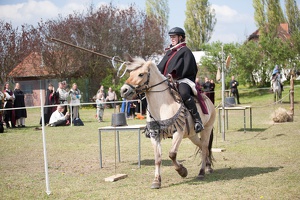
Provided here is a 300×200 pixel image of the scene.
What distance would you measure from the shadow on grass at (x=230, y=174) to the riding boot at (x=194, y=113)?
0.94m

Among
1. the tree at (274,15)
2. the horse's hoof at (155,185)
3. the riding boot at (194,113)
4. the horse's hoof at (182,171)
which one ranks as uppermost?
the tree at (274,15)

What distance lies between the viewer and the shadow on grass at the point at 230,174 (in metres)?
7.51

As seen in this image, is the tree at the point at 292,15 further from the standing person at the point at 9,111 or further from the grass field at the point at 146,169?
the standing person at the point at 9,111

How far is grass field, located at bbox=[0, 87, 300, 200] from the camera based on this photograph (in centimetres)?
658

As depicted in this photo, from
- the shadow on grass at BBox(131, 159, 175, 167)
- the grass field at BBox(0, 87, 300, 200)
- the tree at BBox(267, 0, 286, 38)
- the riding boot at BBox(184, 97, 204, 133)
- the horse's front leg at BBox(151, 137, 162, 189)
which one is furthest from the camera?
the tree at BBox(267, 0, 286, 38)

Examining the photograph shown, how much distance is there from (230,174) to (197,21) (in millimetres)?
51142

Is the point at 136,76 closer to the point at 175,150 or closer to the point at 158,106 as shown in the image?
the point at 158,106

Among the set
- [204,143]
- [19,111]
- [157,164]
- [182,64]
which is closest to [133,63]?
[182,64]

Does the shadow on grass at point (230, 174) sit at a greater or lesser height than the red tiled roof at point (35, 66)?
lesser

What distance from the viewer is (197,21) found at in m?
57.2

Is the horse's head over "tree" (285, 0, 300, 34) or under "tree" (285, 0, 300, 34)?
under

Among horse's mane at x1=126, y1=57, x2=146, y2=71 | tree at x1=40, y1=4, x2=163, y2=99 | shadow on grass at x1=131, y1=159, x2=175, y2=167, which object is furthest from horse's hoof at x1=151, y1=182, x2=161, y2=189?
tree at x1=40, y1=4, x2=163, y2=99

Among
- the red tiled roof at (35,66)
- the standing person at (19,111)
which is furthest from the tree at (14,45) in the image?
the standing person at (19,111)

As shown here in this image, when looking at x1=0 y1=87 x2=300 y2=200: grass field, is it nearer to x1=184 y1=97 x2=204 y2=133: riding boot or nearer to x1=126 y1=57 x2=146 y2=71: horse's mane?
x1=184 y1=97 x2=204 y2=133: riding boot
